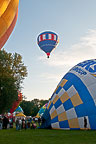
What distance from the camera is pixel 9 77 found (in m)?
31.0

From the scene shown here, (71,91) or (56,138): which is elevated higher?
(71,91)

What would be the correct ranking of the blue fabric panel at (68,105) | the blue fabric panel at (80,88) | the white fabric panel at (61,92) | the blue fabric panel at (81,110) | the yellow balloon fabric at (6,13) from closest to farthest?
1. the yellow balloon fabric at (6,13)
2. the blue fabric panel at (81,110)
3. the blue fabric panel at (80,88)
4. the blue fabric panel at (68,105)
5. the white fabric panel at (61,92)

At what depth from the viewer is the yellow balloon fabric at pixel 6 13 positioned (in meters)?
8.21

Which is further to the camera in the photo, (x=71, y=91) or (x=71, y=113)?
(x=71, y=91)

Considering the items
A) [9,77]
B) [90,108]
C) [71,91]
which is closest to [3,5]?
[71,91]

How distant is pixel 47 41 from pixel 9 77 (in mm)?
7555

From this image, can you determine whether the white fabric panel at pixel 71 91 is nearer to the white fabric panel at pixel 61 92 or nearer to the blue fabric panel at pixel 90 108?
the white fabric panel at pixel 61 92

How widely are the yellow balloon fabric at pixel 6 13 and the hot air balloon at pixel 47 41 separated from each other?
23652 millimetres

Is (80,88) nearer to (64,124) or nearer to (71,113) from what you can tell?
(71,113)

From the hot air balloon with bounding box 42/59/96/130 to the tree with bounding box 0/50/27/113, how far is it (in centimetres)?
1655

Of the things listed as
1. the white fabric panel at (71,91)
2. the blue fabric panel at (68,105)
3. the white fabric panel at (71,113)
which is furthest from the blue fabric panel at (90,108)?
the white fabric panel at (71,91)

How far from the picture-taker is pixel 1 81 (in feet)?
100

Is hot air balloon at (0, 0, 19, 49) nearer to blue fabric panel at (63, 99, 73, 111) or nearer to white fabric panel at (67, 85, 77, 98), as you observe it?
white fabric panel at (67, 85, 77, 98)

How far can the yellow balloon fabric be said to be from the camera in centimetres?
821
